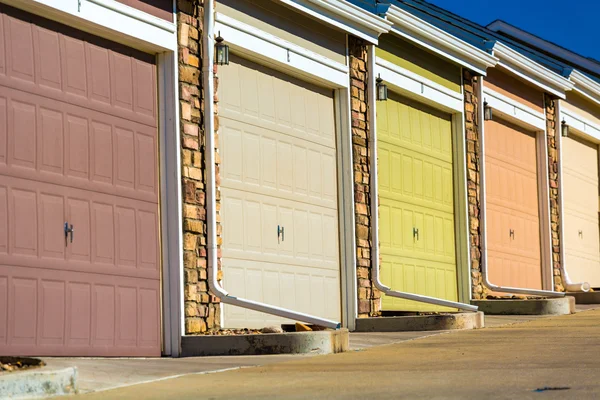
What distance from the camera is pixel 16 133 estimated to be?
10.4m

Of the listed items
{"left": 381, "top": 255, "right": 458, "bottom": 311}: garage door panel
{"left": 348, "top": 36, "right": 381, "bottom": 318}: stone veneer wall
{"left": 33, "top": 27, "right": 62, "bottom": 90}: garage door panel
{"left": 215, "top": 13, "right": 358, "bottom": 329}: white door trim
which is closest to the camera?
{"left": 33, "top": 27, "right": 62, "bottom": 90}: garage door panel

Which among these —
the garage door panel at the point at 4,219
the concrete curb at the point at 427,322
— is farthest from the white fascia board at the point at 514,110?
the garage door panel at the point at 4,219

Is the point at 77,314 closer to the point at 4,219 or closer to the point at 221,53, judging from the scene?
the point at 4,219

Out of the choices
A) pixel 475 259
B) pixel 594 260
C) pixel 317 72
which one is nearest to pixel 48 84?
pixel 317 72

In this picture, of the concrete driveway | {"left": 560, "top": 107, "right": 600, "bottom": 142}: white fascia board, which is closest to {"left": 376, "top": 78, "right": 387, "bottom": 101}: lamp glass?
the concrete driveway

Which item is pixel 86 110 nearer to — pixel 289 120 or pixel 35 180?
pixel 35 180

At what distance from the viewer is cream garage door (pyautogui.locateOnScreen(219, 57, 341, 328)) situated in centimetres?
1348

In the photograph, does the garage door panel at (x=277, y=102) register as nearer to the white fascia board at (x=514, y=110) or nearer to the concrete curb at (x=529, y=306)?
the concrete curb at (x=529, y=306)

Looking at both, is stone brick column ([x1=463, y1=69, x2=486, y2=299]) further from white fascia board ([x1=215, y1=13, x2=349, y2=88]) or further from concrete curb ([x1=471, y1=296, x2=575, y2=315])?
white fascia board ([x1=215, y1=13, x2=349, y2=88])

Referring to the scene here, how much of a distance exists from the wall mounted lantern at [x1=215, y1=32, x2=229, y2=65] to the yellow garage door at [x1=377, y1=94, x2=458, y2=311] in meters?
4.35

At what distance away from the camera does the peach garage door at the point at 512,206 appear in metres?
20.0

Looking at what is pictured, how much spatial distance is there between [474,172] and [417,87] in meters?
2.32

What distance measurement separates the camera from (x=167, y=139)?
12273 millimetres

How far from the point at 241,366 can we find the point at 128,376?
1.33 metres
